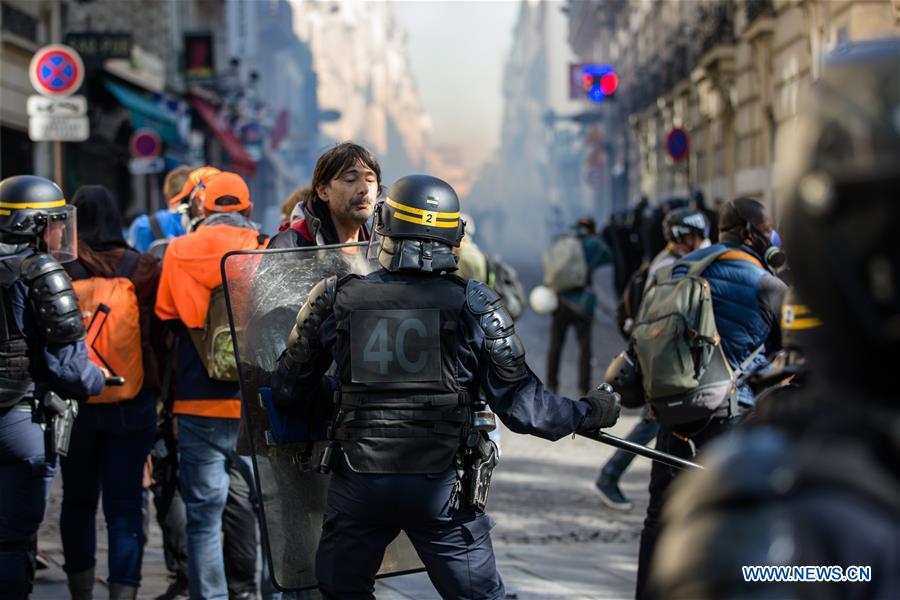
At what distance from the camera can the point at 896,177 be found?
1312 millimetres

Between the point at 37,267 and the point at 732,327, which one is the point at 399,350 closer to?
the point at 37,267

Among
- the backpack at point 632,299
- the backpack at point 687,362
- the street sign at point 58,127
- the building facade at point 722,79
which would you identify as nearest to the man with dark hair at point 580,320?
the building facade at point 722,79

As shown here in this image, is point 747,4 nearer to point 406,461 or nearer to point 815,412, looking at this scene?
point 406,461

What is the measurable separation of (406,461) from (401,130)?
18261 centimetres

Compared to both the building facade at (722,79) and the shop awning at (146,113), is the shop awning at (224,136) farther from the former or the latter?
the building facade at (722,79)

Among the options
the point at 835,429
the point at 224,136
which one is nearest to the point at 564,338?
the point at 835,429

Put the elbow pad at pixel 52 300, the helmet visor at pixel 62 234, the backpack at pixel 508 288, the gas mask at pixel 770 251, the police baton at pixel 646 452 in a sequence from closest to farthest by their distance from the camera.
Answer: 1. the police baton at pixel 646 452
2. the elbow pad at pixel 52 300
3. the helmet visor at pixel 62 234
4. the gas mask at pixel 770 251
5. the backpack at pixel 508 288

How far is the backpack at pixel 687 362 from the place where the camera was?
4684mm

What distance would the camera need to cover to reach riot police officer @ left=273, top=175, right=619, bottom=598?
3.28 meters

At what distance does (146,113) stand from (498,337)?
1985 cm

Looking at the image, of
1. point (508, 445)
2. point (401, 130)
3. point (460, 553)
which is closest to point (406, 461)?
point (460, 553)

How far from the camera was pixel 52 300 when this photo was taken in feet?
14.0

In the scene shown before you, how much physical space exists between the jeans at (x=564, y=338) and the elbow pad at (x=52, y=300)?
808 cm

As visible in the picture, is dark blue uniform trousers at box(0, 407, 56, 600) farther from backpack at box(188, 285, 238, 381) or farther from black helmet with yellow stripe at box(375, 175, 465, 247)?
black helmet with yellow stripe at box(375, 175, 465, 247)
